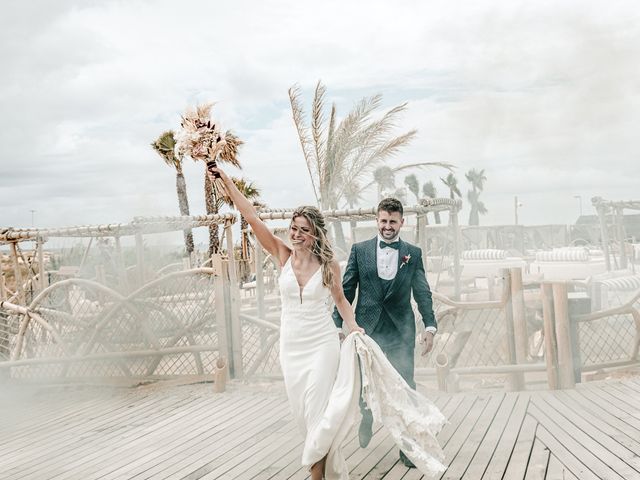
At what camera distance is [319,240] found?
3652mm

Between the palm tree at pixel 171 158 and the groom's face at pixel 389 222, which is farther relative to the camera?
the palm tree at pixel 171 158

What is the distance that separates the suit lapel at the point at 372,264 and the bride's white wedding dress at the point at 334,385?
57 cm

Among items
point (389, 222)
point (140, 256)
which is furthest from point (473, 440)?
point (140, 256)

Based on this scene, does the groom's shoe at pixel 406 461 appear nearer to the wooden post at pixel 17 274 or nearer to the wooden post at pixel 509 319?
the wooden post at pixel 509 319

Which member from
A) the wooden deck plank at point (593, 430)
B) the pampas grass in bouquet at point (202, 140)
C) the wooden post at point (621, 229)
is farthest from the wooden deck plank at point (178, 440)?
the wooden post at point (621, 229)

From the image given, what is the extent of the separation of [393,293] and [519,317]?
2.50 meters

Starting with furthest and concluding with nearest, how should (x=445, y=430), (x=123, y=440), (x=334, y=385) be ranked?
(x=123, y=440) → (x=445, y=430) → (x=334, y=385)

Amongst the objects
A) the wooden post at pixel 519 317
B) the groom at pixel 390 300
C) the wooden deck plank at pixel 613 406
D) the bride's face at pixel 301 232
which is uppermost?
the bride's face at pixel 301 232

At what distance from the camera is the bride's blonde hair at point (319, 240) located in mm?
3629

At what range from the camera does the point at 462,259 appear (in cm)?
1980

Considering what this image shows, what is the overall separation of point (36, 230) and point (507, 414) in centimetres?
816

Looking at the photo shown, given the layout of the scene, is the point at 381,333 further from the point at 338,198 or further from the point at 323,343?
the point at 338,198

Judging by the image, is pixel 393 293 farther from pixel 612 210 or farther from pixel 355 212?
pixel 612 210

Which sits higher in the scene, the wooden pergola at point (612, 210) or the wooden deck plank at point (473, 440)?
the wooden pergola at point (612, 210)
